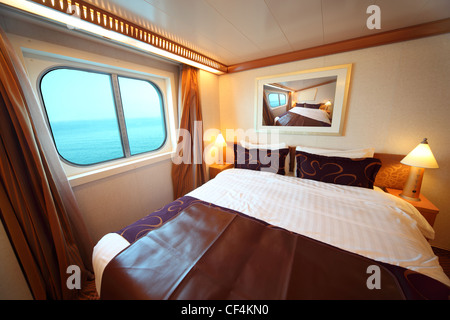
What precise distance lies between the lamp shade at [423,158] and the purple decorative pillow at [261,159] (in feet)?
3.84

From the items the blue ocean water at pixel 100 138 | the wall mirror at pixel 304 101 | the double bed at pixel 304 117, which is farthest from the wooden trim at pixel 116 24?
the double bed at pixel 304 117

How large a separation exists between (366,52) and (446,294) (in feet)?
7.13

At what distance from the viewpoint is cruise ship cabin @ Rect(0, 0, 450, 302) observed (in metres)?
0.88

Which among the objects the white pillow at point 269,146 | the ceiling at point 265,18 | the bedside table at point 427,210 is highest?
the ceiling at point 265,18

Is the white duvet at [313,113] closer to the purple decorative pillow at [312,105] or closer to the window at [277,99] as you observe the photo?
the purple decorative pillow at [312,105]

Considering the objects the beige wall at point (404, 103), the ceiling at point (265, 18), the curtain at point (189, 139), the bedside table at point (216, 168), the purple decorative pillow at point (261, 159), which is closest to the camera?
the ceiling at point (265, 18)

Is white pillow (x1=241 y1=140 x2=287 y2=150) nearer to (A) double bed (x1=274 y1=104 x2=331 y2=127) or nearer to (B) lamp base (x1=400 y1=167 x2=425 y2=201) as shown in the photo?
(A) double bed (x1=274 y1=104 x2=331 y2=127)

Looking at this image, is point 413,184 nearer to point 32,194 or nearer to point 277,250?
point 277,250

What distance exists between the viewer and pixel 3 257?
102cm

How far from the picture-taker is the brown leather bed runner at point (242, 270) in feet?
2.40

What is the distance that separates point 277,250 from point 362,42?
2320 millimetres

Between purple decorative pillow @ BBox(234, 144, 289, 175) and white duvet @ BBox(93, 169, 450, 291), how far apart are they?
9.6 inches

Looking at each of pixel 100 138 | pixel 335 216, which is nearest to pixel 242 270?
pixel 335 216
